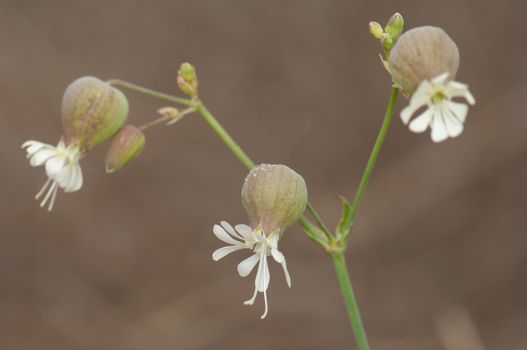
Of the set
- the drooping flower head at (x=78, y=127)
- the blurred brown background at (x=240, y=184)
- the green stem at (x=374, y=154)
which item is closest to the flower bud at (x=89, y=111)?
the drooping flower head at (x=78, y=127)

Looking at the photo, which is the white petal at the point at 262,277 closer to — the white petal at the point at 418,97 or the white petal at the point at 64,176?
the white petal at the point at 418,97

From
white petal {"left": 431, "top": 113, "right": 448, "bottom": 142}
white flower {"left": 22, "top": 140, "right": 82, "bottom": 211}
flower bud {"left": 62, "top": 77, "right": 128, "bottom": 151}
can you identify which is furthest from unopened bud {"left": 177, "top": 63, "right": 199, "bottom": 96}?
white petal {"left": 431, "top": 113, "right": 448, "bottom": 142}

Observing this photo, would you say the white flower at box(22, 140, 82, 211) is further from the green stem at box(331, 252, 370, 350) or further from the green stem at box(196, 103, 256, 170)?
the green stem at box(331, 252, 370, 350)

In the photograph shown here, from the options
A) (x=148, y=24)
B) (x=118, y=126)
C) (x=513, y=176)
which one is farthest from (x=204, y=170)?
(x=118, y=126)

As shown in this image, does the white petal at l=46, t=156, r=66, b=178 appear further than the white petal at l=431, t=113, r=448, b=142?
Yes

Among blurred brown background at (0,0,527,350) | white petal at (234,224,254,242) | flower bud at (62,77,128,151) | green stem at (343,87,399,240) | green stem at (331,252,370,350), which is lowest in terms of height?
green stem at (331,252,370,350)

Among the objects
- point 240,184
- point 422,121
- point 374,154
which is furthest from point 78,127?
point 240,184

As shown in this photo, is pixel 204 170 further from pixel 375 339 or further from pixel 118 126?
pixel 118 126
